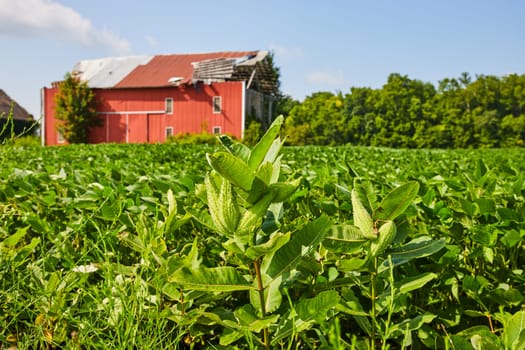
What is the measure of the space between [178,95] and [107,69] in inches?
381

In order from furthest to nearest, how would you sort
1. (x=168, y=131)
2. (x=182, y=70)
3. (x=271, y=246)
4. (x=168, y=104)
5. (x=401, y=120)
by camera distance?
(x=401, y=120)
(x=182, y=70)
(x=168, y=131)
(x=168, y=104)
(x=271, y=246)

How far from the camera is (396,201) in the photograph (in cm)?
121

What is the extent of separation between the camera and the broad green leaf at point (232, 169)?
1045 millimetres

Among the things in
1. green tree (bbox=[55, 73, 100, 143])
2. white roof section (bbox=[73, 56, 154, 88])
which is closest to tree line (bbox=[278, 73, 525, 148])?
white roof section (bbox=[73, 56, 154, 88])

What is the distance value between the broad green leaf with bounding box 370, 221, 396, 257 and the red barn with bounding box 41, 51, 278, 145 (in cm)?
3803

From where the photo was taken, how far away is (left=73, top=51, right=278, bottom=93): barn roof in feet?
135

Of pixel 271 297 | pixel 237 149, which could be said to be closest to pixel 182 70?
pixel 237 149

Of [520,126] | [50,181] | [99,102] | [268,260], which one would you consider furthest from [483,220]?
[520,126]

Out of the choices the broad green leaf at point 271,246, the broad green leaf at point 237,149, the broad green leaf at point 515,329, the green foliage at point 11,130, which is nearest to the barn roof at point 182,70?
the green foliage at point 11,130

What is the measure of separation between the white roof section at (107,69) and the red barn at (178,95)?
0.30 ft

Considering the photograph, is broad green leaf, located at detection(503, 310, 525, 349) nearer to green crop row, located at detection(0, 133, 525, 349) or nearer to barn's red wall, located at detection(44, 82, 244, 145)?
green crop row, located at detection(0, 133, 525, 349)

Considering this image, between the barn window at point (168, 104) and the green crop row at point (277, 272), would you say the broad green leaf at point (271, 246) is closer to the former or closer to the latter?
the green crop row at point (277, 272)

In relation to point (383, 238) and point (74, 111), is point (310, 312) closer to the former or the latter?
point (383, 238)

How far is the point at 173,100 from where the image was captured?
40.8 metres
